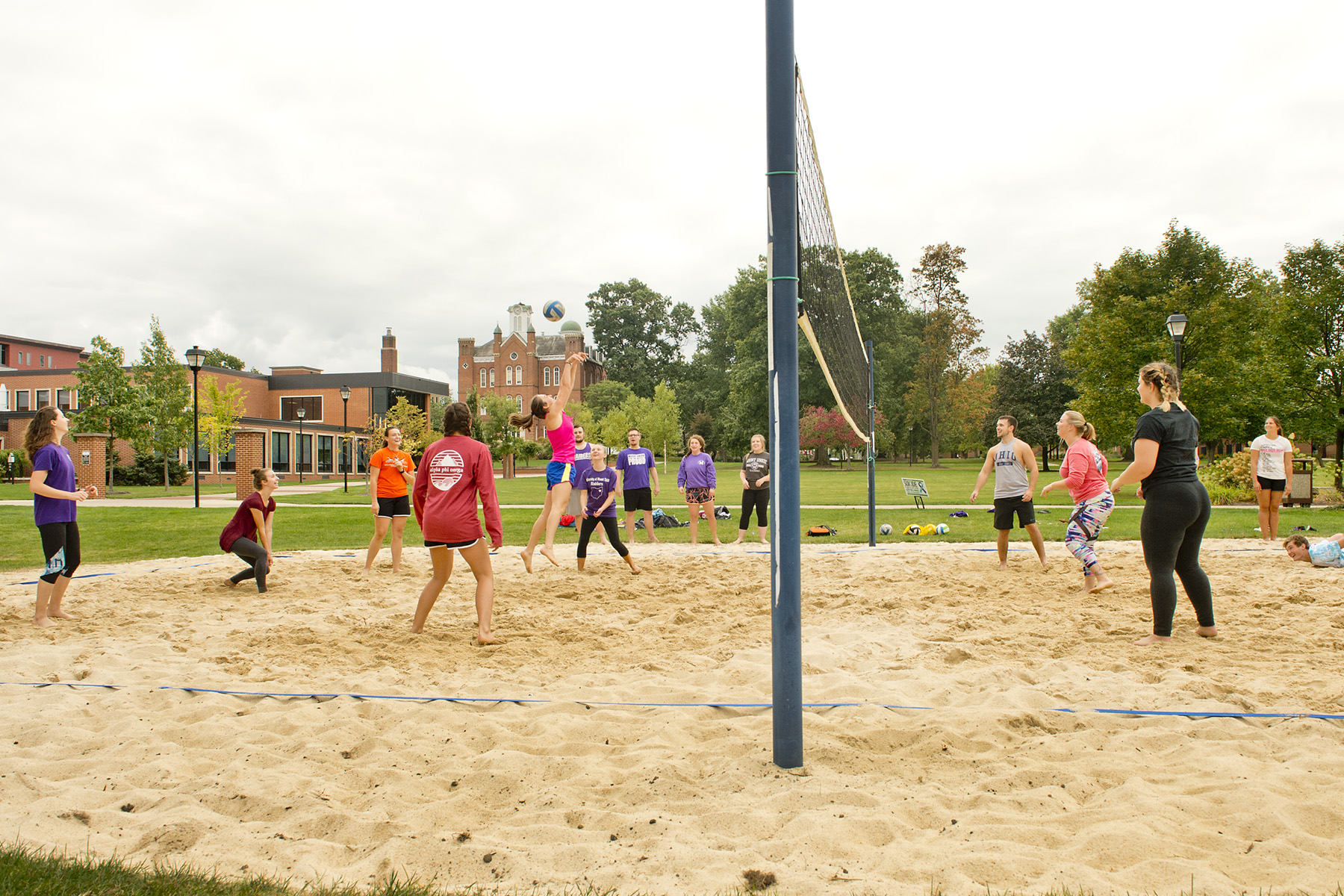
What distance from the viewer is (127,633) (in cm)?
550

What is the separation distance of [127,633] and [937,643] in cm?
579

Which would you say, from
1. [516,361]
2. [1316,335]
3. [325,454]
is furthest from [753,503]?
[516,361]

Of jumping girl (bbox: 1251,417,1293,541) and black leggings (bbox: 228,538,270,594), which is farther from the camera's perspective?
jumping girl (bbox: 1251,417,1293,541)

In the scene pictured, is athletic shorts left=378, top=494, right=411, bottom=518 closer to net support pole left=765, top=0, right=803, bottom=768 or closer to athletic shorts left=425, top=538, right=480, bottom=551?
athletic shorts left=425, top=538, right=480, bottom=551

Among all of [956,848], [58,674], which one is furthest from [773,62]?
[58,674]

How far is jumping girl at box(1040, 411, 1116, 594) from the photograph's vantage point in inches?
259

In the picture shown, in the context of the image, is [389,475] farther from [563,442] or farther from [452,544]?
[452,544]

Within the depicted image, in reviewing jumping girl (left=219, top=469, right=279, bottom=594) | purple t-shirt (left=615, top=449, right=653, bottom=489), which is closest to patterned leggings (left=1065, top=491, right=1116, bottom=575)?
purple t-shirt (left=615, top=449, right=653, bottom=489)

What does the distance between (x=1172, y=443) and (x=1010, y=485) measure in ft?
10.8

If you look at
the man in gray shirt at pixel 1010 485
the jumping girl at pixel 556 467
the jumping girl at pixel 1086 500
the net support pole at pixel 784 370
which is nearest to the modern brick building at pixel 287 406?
the jumping girl at pixel 556 467

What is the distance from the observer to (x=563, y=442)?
25.5ft

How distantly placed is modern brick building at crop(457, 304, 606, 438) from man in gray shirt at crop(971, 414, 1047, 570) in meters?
62.6

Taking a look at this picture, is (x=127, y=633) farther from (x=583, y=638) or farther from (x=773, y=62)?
(x=773, y=62)

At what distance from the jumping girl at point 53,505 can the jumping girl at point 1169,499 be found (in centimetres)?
759
